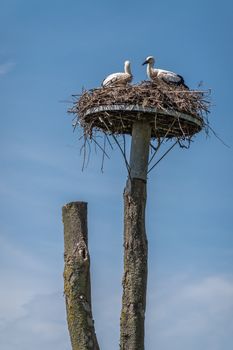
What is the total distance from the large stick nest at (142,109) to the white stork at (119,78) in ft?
1.58

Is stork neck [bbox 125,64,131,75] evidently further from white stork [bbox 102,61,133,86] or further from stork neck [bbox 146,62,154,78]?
stork neck [bbox 146,62,154,78]

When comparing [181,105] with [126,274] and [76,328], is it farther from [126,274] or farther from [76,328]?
[76,328]

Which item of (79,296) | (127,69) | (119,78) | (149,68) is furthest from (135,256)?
(149,68)

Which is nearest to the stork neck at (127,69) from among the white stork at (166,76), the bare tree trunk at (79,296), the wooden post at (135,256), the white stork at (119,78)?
the white stork at (119,78)

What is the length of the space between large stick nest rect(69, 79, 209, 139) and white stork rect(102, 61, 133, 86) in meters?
0.48

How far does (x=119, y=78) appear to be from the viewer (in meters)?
12.8

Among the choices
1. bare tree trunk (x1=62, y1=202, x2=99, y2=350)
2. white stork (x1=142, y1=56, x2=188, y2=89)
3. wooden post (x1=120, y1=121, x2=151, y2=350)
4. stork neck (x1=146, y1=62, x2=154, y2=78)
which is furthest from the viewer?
stork neck (x1=146, y1=62, x2=154, y2=78)

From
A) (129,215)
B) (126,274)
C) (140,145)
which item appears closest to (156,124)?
(140,145)

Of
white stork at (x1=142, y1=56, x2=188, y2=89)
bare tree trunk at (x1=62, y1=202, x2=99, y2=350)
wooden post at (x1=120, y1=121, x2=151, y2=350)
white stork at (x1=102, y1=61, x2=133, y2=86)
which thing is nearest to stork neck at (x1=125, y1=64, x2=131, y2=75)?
white stork at (x1=102, y1=61, x2=133, y2=86)

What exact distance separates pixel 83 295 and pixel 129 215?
1.59 metres

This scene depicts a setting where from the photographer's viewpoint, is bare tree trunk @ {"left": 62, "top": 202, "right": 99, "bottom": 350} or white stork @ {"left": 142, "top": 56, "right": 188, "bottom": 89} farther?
white stork @ {"left": 142, "top": 56, "right": 188, "bottom": 89}

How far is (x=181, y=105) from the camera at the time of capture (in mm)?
11516

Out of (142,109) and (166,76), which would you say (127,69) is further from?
(142,109)

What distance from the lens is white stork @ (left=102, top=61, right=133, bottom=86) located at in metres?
12.6
